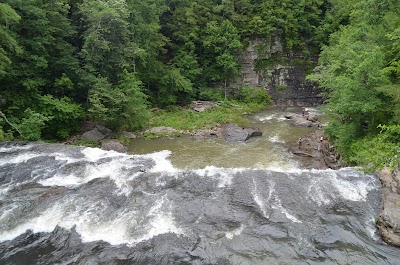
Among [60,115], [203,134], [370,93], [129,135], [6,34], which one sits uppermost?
[6,34]

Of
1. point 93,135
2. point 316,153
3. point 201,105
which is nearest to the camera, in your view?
point 316,153

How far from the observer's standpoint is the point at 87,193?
12039mm

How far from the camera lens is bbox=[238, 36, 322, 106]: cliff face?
3706 centimetres

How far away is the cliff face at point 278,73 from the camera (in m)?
37.1

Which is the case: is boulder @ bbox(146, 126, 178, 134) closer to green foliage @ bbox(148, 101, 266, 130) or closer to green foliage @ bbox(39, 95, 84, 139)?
green foliage @ bbox(148, 101, 266, 130)

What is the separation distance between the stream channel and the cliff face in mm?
24845

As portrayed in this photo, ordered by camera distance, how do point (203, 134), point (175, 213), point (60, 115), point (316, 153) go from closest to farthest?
1. point (175, 213)
2. point (316, 153)
3. point (60, 115)
4. point (203, 134)

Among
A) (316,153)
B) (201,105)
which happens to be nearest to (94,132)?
(201,105)

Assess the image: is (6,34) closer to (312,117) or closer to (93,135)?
(93,135)

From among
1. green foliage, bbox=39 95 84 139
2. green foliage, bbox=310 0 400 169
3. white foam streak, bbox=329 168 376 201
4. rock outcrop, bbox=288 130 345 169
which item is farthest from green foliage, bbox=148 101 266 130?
white foam streak, bbox=329 168 376 201

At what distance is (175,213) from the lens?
1091cm

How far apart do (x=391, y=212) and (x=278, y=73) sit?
29464mm

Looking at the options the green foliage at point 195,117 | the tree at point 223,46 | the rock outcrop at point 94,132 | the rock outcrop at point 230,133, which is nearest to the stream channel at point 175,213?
the rock outcrop at point 94,132

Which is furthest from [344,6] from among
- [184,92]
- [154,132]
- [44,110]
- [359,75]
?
[44,110]
